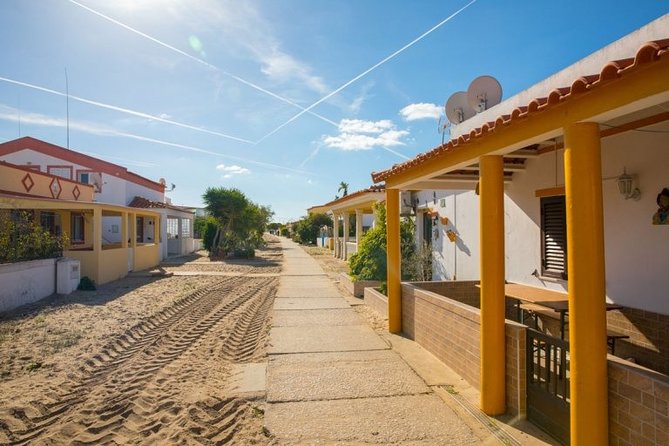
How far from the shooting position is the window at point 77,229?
62.9 ft

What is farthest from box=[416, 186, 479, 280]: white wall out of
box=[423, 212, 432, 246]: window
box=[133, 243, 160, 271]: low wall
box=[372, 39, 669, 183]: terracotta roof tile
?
box=[133, 243, 160, 271]: low wall

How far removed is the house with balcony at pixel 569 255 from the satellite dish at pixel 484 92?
2.35ft

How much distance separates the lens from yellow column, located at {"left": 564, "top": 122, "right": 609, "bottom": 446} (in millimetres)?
2945

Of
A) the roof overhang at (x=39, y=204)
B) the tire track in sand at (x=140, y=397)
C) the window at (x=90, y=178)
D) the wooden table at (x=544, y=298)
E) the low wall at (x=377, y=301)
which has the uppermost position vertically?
the window at (x=90, y=178)

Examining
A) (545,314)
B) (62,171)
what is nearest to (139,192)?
(62,171)

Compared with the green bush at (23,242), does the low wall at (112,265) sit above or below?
below

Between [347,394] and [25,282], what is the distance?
9.57m

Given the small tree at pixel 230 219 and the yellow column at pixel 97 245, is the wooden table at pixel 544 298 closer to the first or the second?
the yellow column at pixel 97 245

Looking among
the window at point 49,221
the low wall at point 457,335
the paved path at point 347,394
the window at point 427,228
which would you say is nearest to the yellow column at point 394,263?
the low wall at point 457,335

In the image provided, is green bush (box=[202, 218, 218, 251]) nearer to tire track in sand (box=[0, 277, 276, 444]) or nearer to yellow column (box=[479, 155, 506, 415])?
tire track in sand (box=[0, 277, 276, 444])

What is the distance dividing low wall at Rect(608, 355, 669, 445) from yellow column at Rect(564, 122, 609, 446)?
66mm

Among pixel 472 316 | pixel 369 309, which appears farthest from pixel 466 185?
pixel 369 309

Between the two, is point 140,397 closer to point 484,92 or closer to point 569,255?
point 569,255

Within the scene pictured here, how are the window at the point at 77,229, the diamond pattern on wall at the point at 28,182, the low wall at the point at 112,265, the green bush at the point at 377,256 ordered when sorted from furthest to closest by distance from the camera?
the window at the point at 77,229 → the diamond pattern on wall at the point at 28,182 → the low wall at the point at 112,265 → the green bush at the point at 377,256
